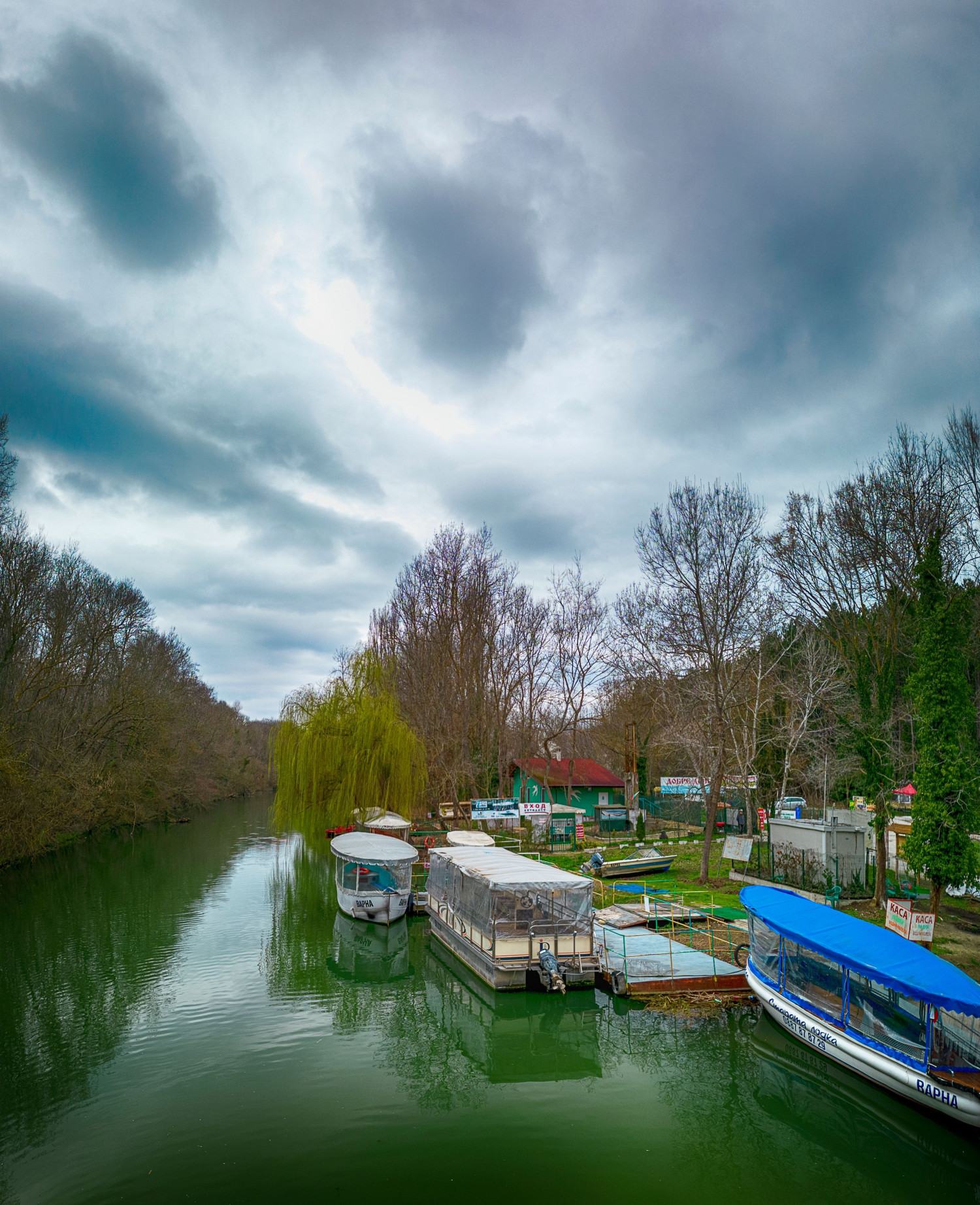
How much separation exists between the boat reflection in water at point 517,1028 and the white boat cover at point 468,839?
8.89 metres

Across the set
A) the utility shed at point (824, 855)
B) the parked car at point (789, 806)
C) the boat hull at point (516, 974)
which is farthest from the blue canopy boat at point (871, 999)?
the parked car at point (789, 806)

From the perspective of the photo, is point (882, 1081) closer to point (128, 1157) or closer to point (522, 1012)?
point (522, 1012)

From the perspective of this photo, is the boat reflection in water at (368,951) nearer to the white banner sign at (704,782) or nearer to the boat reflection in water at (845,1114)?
the boat reflection in water at (845,1114)

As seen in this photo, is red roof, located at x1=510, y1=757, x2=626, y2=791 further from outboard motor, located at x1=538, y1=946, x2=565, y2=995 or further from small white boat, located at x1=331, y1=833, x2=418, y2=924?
outboard motor, located at x1=538, y1=946, x2=565, y2=995

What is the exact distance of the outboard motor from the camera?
17344 mm

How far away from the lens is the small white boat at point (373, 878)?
2431 cm

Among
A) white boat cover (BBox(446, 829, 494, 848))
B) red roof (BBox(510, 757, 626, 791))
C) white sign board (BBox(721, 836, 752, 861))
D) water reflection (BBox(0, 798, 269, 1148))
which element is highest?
red roof (BBox(510, 757, 626, 791))

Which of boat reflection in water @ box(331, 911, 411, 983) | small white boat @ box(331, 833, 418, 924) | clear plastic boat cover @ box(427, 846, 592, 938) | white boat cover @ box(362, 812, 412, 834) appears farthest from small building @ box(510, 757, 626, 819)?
clear plastic boat cover @ box(427, 846, 592, 938)

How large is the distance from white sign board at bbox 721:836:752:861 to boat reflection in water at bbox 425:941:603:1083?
10817 mm

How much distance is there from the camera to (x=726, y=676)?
3044 cm

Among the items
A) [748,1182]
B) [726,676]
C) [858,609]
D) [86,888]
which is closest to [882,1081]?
[748,1182]

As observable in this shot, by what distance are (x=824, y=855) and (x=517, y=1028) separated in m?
12.7

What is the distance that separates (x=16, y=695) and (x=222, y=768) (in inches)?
1483

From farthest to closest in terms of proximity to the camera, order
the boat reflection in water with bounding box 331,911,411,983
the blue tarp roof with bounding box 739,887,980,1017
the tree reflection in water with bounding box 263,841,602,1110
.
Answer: the boat reflection in water with bounding box 331,911,411,983 < the tree reflection in water with bounding box 263,841,602,1110 < the blue tarp roof with bounding box 739,887,980,1017
